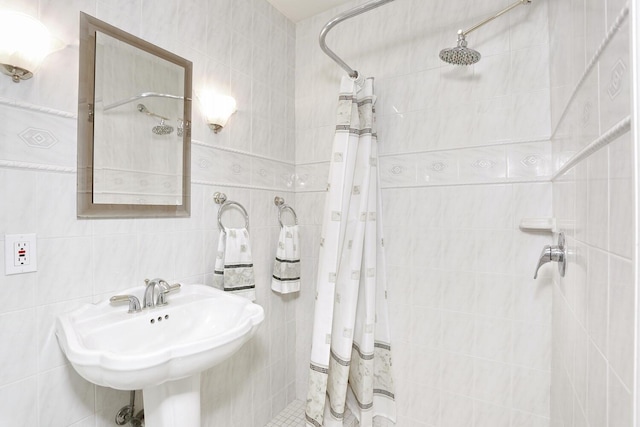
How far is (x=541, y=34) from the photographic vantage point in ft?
4.98

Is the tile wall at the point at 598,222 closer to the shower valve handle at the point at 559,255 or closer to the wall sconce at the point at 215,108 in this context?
the shower valve handle at the point at 559,255

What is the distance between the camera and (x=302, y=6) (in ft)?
6.89

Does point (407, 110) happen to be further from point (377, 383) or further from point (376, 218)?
point (377, 383)

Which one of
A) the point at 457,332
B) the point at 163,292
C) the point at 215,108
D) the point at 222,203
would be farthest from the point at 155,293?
the point at 457,332

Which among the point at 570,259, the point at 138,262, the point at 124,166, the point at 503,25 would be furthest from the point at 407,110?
the point at 138,262

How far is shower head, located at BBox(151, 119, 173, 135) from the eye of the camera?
4.69ft

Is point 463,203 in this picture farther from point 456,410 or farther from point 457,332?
point 456,410

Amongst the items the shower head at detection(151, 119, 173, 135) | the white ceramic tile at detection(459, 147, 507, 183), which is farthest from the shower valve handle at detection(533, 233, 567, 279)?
the shower head at detection(151, 119, 173, 135)

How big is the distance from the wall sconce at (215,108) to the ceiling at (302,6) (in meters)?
0.87

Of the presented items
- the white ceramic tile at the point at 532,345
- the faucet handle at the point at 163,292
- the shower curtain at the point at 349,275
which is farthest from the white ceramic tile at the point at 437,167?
the faucet handle at the point at 163,292

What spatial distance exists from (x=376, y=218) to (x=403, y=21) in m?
1.16

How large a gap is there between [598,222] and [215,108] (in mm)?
1559

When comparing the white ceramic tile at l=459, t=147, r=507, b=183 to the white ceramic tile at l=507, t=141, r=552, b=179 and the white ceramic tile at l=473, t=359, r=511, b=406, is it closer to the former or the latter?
the white ceramic tile at l=507, t=141, r=552, b=179

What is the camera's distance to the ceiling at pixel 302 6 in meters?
2.05
